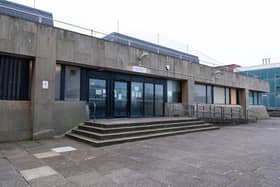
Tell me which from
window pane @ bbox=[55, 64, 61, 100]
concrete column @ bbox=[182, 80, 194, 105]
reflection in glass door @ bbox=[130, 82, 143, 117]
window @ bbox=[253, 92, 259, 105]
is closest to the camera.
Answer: window pane @ bbox=[55, 64, 61, 100]

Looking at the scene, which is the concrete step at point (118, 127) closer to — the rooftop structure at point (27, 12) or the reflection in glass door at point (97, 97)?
the reflection in glass door at point (97, 97)

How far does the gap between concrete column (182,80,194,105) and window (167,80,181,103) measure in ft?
1.14

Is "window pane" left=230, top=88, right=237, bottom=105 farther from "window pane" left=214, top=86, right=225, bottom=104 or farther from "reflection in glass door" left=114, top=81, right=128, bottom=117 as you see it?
"reflection in glass door" left=114, top=81, right=128, bottom=117

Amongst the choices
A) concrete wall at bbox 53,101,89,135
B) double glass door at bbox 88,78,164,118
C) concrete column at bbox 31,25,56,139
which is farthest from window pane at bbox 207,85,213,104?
concrete column at bbox 31,25,56,139

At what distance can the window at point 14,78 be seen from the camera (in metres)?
6.96

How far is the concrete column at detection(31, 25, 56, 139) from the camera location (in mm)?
7105

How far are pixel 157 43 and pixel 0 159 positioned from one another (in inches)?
520

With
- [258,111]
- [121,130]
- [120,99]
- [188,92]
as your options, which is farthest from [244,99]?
[121,130]

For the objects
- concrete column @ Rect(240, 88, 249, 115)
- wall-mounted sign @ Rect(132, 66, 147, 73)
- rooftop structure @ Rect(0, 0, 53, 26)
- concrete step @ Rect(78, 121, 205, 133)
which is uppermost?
rooftop structure @ Rect(0, 0, 53, 26)

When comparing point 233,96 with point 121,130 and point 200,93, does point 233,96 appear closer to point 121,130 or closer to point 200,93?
point 200,93

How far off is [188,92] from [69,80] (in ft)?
26.0

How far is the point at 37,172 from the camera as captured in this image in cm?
371

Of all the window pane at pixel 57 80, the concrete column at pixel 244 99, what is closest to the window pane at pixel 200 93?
the concrete column at pixel 244 99

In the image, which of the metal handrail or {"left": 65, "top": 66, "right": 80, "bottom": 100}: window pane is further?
the metal handrail
